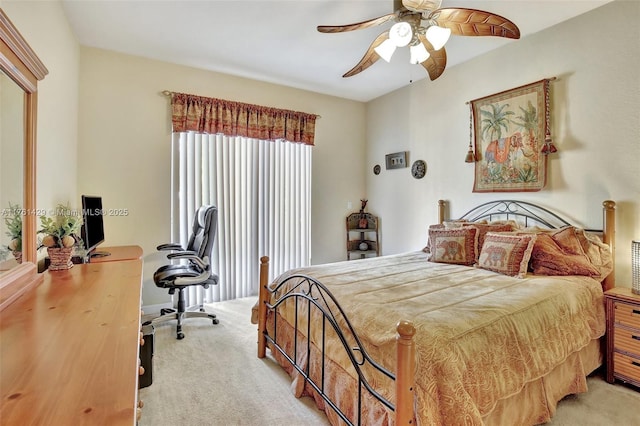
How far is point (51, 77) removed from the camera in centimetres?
211

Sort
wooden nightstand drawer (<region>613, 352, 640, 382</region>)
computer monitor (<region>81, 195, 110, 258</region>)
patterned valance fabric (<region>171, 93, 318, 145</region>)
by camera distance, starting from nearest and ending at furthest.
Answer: wooden nightstand drawer (<region>613, 352, 640, 382</region>), computer monitor (<region>81, 195, 110, 258</region>), patterned valance fabric (<region>171, 93, 318, 145</region>)

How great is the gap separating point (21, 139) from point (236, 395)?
6.25 feet

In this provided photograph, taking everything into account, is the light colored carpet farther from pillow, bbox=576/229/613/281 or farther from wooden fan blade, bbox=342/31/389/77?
wooden fan blade, bbox=342/31/389/77

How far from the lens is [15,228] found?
1.45m

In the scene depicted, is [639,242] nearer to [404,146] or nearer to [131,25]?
[404,146]

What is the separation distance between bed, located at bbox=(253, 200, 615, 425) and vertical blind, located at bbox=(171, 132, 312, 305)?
143 centimetres

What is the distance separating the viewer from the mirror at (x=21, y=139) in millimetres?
1302

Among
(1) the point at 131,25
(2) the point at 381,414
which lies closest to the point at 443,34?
(2) the point at 381,414

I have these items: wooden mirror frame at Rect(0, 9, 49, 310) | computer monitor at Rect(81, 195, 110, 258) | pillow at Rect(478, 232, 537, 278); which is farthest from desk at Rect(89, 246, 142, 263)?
pillow at Rect(478, 232, 537, 278)

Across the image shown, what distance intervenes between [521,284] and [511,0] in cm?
214

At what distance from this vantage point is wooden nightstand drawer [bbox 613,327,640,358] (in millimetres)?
2045

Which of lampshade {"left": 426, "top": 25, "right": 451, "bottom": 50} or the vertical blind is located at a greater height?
lampshade {"left": 426, "top": 25, "right": 451, "bottom": 50}

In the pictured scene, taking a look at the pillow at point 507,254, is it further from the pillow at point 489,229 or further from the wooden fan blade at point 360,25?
the wooden fan blade at point 360,25

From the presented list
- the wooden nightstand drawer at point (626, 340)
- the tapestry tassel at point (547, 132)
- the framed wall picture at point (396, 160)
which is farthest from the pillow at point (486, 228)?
the framed wall picture at point (396, 160)
